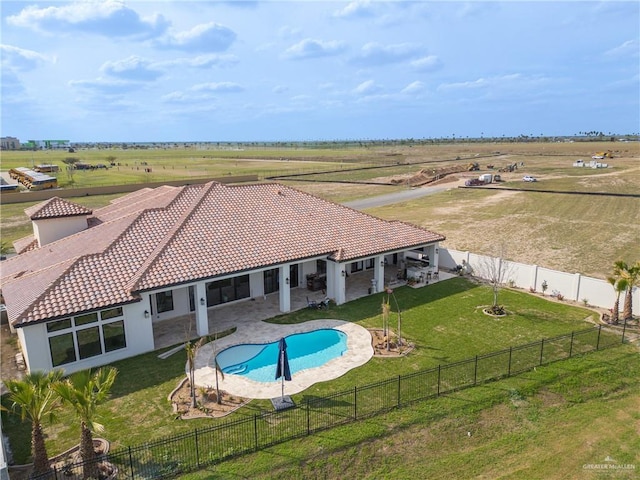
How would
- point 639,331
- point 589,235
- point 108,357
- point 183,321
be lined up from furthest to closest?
1. point 589,235
2. point 183,321
3. point 639,331
4. point 108,357

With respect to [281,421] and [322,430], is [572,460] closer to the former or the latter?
[322,430]

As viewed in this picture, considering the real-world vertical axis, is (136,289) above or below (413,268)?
above

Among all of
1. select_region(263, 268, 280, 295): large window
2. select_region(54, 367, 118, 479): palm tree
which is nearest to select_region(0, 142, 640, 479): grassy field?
select_region(54, 367, 118, 479): palm tree

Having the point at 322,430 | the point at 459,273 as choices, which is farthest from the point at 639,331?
the point at 322,430

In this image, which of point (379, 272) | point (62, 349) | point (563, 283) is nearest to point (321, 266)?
point (379, 272)

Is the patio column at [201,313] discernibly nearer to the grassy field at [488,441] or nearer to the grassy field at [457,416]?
the grassy field at [457,416]

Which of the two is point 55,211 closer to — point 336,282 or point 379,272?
point 336,282
